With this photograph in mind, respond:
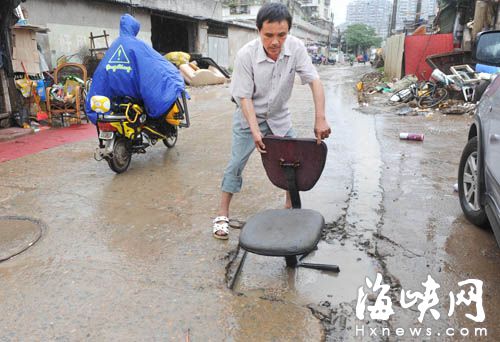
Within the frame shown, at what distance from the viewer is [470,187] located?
3.68 metres

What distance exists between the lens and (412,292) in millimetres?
2643

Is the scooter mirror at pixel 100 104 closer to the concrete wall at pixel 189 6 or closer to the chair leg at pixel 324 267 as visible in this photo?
the chair leg at pixel 324 267

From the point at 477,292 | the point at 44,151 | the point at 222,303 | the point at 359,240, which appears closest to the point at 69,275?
the point at 222,303

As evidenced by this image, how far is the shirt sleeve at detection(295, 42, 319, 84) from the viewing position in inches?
118

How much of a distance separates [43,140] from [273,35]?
5874 mm

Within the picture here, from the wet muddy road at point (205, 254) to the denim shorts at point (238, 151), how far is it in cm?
46

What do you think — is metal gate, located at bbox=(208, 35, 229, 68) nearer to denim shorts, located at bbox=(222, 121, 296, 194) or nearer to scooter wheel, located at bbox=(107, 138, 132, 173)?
scooter wheel, located at bbox=(107, 138, 132, 173)

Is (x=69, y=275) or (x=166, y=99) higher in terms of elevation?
(x=166, y=99)

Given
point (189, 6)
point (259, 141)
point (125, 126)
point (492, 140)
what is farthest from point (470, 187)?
point (189, 6)

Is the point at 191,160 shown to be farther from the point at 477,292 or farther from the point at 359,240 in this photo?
the point at 477,292

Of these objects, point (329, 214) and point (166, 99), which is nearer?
point (329, 214)

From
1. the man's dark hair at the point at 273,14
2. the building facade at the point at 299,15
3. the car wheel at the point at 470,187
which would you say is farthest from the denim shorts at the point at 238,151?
the building facade at the point at 299,15

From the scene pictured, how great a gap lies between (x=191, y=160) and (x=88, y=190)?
1588 mm

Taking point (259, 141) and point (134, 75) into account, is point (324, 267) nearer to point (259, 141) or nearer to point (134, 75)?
point (259, 141)
